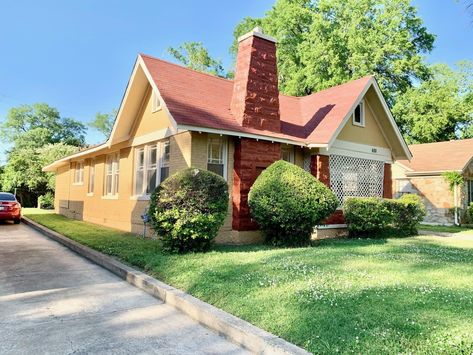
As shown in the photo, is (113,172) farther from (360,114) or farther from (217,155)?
(360,114)

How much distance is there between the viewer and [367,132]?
15.3 m

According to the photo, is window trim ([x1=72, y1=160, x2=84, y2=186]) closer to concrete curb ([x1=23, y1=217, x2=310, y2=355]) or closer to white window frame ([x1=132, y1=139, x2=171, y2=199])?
white window frame ([x1=132, y1=139, x2=171, y2=199])

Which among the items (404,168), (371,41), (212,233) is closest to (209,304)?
(212,233)

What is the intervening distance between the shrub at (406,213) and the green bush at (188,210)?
313 inches

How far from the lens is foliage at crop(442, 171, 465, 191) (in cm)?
2058

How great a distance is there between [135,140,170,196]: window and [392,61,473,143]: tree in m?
23.1

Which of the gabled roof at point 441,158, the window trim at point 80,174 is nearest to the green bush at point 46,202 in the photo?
the window trim at point 80,174

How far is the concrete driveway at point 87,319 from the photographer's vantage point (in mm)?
4047

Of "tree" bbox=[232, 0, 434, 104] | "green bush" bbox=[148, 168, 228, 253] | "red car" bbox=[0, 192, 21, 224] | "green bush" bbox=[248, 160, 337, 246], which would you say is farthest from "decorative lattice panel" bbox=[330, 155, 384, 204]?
"red car" bbox=[0, 192, 21, 224]

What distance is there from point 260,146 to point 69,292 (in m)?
7.11

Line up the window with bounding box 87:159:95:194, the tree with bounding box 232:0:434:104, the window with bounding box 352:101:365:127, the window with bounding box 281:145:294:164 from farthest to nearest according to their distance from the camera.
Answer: the tree with bounding box 232:0:434:104, the window with bounding box 87:159:95:194, the window with bounding box 352:101:365:127, the window with bounding box 281:145:294:164

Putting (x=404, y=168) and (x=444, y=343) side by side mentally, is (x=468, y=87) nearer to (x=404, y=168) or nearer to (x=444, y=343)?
(x=404, y=168)

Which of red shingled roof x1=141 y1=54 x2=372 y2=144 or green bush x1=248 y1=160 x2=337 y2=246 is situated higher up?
red shingled roof x1=141 y1=54 x2=372 y2=144

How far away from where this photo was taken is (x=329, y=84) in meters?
28.3
